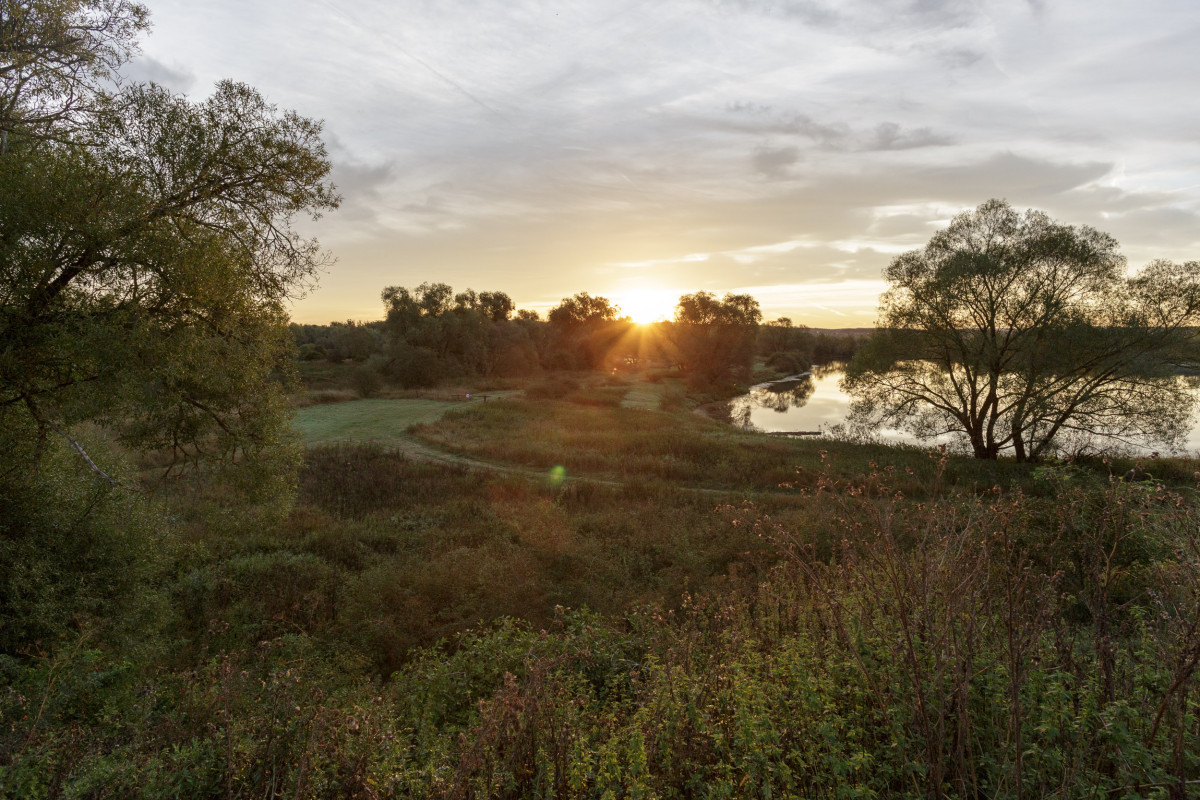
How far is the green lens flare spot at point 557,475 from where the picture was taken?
20.1 m

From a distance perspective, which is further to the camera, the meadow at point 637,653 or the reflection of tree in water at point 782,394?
the reflection of tree in water at point 782,394

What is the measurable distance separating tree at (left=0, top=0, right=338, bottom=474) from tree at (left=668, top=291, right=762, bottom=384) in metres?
52.7

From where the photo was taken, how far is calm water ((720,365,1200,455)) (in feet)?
117

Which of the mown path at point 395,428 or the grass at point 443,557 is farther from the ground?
the mown path at point 395,428

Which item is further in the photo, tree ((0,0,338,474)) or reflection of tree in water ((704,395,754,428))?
reflection of tree in water ((704,395,754,428))

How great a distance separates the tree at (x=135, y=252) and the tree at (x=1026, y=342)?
23810 millimetres

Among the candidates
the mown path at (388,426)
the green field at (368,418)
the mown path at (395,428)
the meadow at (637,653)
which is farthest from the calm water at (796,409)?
the green field at (368,418)

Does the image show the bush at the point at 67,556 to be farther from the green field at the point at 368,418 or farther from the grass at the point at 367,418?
the grass at the point at 367,418

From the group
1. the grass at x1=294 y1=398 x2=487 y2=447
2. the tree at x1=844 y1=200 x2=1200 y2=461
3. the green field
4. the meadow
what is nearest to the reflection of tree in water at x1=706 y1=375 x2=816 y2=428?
the tree at x1=844 y1=200 x2=1200 y2=461

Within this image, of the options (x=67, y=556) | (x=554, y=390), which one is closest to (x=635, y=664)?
(x=67, y=556)

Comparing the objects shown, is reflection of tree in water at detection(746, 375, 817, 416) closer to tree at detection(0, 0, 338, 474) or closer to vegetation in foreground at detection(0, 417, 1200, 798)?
vegetation in foreground at detection(0, 417, 1200, 798)

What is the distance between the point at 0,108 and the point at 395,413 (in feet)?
89.6

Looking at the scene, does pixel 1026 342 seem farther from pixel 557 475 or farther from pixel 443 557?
pixel 443 557

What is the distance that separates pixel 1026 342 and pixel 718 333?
3910 centimetres
